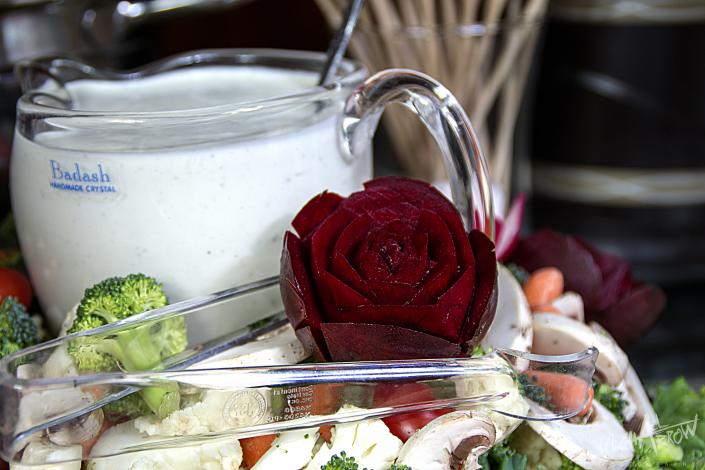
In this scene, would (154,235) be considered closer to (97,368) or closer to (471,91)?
(97,368)

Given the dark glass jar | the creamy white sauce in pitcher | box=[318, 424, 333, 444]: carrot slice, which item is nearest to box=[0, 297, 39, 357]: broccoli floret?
the creamy white sauce in pitcher

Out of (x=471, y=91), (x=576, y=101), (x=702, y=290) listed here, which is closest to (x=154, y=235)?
(x=471, y=91)

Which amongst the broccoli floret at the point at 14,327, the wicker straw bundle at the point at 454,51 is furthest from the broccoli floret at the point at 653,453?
the wicker straw bundle at the point at 454,51

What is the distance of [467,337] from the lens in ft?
1.80

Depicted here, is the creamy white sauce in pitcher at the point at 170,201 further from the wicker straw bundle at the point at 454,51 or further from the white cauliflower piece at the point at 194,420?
the wicker straw bundle at the point at 454,51

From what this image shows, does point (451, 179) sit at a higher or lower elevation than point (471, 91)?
higher

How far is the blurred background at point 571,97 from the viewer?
1126 mm

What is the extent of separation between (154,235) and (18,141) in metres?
0.14

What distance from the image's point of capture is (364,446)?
533 mm

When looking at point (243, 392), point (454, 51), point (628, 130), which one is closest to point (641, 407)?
point (243, 392)

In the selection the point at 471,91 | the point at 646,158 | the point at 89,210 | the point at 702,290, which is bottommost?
the point at 702,290

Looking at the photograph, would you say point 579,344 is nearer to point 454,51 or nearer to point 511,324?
point 511,324

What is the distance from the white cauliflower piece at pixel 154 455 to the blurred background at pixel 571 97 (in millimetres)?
676

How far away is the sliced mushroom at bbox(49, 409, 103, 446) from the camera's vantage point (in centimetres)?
49
